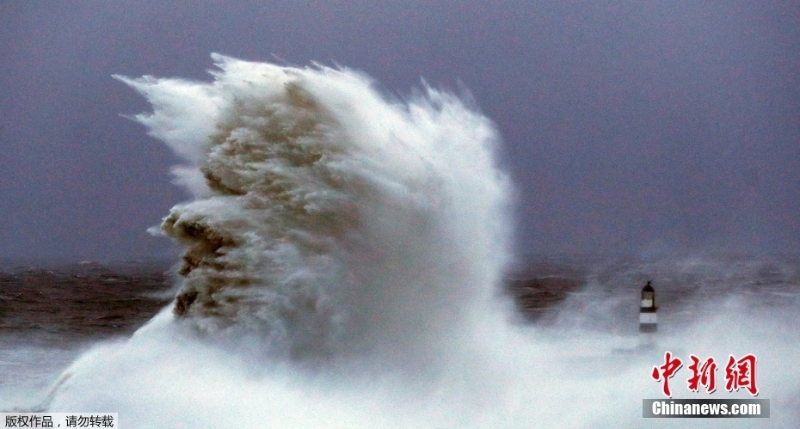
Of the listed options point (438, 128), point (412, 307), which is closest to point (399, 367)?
point (412, 307)

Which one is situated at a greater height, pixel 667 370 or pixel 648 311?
pixel 648 311

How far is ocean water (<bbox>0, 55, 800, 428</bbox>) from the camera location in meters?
15.7

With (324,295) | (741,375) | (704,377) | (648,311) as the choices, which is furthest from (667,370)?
(324,295)

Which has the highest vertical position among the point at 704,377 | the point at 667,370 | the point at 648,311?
the point at 648,311

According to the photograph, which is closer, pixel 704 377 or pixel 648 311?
pixel 704 377

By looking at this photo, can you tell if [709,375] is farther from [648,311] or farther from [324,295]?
[324,295]

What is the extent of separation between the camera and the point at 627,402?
1656 cm

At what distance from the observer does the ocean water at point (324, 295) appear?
1573cm

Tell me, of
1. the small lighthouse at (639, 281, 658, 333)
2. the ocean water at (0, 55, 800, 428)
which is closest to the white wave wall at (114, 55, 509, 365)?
the ocean water at (0, 55, 800, 428)

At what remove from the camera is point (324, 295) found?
1605 cm

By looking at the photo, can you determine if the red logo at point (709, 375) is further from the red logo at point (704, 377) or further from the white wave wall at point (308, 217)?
the white wave wall at point (308, 217)

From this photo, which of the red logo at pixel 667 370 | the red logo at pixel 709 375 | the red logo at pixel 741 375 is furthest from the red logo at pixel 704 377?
the red logo at pixel 667 370

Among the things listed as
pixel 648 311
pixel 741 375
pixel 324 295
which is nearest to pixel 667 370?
pixel 741 375

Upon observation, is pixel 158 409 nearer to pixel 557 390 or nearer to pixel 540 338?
pixel 557 390
